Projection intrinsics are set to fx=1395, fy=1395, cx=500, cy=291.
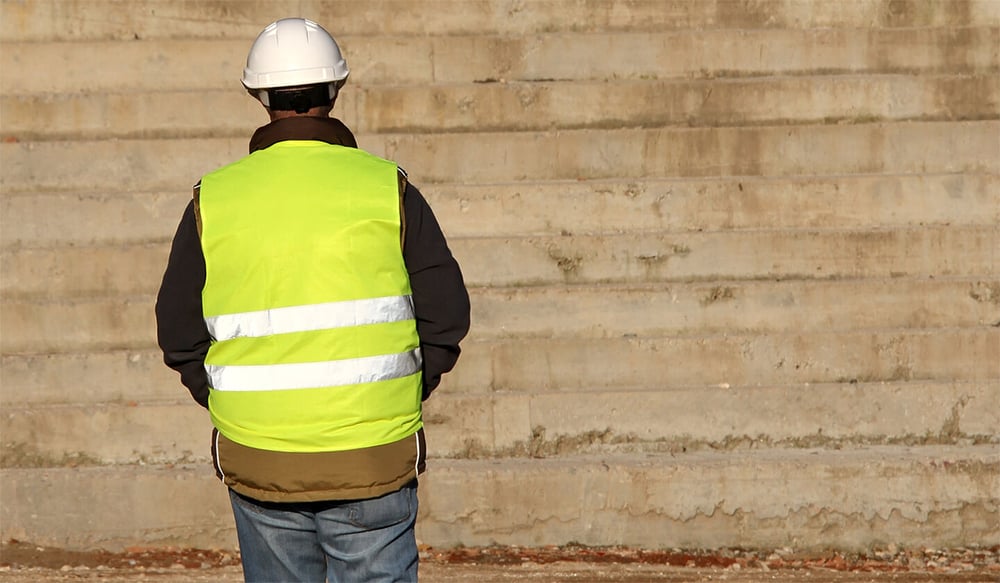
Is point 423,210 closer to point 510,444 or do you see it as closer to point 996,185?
point 510,444

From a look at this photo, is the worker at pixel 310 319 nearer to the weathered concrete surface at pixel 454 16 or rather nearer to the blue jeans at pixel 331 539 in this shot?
the blue jeans at pixel 331 539

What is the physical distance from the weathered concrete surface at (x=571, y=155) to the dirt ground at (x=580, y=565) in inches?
95.0

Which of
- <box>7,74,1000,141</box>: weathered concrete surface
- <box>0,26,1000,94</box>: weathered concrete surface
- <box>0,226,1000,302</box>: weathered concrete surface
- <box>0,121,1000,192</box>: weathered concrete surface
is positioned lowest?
<box>0,226,1000,302</box>: weathered concrete surface

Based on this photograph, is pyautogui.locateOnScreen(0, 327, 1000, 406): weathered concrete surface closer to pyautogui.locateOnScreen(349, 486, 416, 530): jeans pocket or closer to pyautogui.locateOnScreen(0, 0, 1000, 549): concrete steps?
pyautogui.locateOnScreen(0, 0, 1000, 549): concrete steps

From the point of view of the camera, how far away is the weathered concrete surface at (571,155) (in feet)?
27.1

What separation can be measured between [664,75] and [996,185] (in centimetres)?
213

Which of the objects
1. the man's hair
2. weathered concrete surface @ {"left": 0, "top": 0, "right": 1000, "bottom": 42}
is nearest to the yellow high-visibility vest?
the man's hair

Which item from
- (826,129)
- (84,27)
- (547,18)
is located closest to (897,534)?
(826,129)

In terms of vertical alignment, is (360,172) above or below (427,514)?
above

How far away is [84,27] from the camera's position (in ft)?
30.0

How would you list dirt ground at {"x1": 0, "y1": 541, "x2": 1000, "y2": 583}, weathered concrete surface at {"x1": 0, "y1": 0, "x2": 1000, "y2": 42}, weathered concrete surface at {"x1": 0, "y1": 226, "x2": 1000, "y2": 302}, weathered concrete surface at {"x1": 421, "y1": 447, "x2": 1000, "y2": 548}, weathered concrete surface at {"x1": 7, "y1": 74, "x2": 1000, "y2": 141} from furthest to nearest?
weathered concrete surface at {"x1": 0, "y1": 0, "x2": 1000, "y2": 42}
weathered concrete surface at {"x1": 7, "y1": 74, "x2": 1000, "y2": 141}
weathered concrete surface at {"x1": 0, "y1": 226, "x2": 1000, "y2": 302}
weathered concrete surface at {"x1": 421, "y1": 447, "x2": 1000, "y2": 548}
dirt ground at {"x1": 0, "y1": 541, "x2": 1000, "y2": 583}

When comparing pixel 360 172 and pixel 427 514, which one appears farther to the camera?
pixel 427 514

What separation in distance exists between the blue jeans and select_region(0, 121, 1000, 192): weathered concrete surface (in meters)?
5.02

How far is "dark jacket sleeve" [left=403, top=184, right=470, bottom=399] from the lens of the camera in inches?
129
